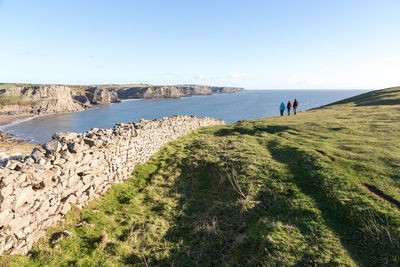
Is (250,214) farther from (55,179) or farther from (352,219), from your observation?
(55,179)

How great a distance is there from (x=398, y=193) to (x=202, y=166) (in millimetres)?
10172

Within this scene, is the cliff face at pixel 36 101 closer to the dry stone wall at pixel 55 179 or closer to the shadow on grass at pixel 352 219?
the dry stone wall at pixel 55 179

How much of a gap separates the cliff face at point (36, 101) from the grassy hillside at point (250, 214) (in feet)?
456

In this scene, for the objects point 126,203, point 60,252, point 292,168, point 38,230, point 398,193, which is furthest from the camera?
point 292,168

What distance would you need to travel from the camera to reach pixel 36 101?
411 ft

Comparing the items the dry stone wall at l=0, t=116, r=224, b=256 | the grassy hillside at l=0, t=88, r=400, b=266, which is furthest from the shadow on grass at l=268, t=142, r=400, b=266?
the dry stone wall at l=0, t=116, r=224, b=256

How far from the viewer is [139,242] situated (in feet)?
26.4

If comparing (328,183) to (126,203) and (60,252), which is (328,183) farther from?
(60,252)

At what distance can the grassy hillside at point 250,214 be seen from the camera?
6.75 meters

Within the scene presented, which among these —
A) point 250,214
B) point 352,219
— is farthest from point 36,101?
point 352,219

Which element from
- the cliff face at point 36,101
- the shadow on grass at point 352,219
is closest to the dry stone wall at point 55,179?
the shadow on grass at point 352,219

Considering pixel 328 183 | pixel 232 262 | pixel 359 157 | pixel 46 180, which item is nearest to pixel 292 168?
pixel 328 183

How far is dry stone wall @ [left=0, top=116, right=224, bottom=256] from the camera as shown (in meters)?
6.73

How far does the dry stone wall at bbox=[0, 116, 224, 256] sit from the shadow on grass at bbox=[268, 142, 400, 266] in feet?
35.4
